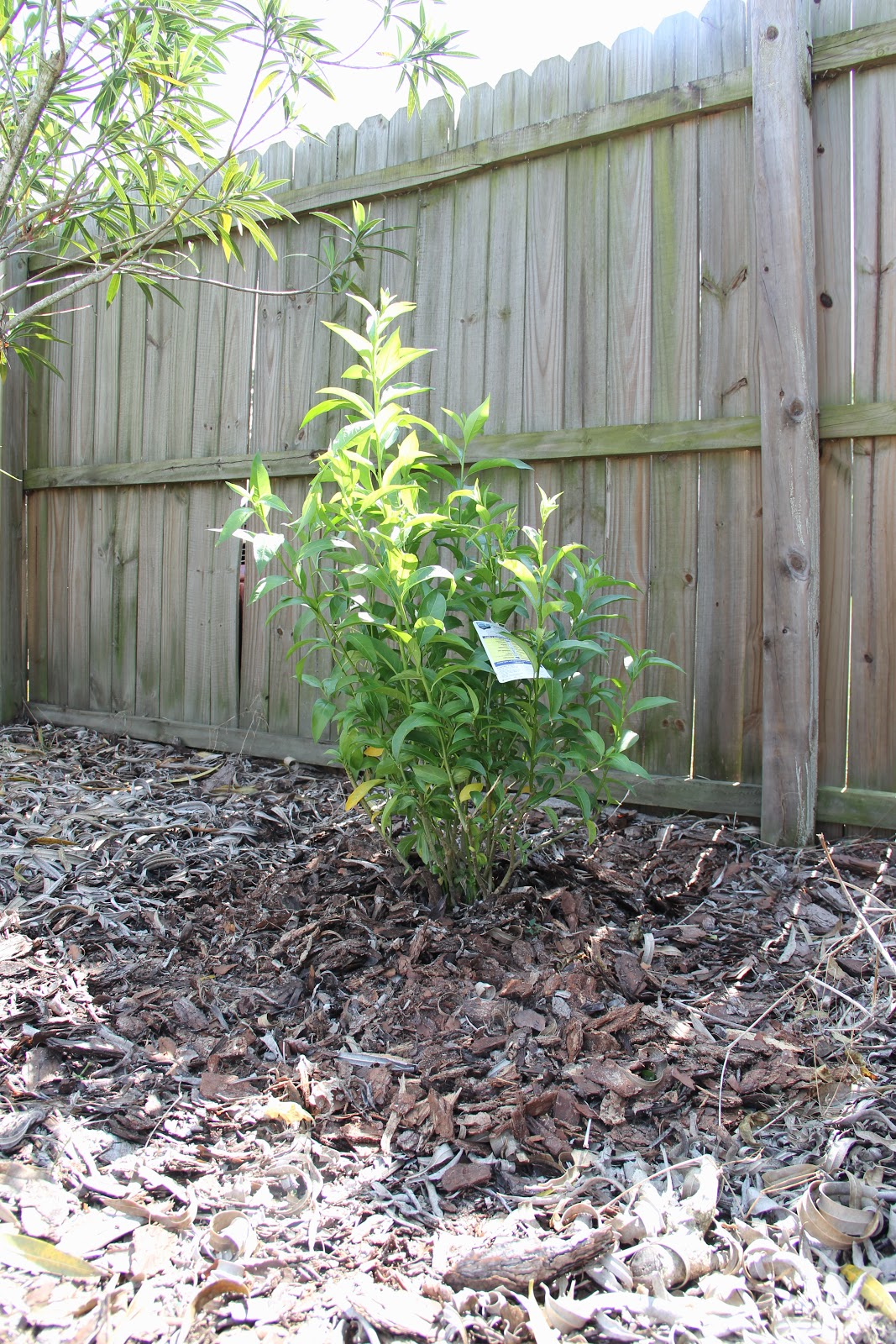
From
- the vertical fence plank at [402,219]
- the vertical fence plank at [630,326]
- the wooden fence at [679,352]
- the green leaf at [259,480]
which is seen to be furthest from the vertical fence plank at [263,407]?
the green leaf at [259,480]

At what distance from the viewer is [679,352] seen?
262cm

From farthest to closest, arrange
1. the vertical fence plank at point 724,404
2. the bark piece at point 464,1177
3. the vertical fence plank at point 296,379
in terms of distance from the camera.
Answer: the vertical fence plank at point 296,379 → the vertical fence plank at point 724,404 → the bark piece at point 464,1177

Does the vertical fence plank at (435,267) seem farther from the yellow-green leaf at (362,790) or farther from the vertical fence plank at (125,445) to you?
the yellow-green leaf at (362,790)

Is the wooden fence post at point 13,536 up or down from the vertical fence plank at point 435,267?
down

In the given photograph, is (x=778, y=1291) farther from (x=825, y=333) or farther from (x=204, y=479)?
(x=204, y=479)

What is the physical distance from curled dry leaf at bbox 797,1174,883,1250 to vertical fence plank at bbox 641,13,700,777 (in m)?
1.44

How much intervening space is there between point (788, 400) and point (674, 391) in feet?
1.22

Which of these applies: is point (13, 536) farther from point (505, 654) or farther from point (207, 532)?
point (505, 654)

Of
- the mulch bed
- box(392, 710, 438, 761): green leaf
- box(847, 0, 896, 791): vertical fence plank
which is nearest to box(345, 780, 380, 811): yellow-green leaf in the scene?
box(392, 710, 438, 761): green leaf

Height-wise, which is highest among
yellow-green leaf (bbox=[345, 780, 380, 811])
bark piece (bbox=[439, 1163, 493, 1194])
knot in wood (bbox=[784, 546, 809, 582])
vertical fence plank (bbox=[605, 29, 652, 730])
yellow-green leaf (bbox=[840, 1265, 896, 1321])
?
vertical fence plank (bbox=[605, 29, 652, 730])

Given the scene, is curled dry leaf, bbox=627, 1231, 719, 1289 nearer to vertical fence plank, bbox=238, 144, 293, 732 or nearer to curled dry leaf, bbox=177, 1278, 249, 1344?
curled dry leaf, bbox=177, 1278, 249, 1344

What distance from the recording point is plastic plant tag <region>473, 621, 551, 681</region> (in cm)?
176

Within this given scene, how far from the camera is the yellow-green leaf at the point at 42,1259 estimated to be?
1.13 m

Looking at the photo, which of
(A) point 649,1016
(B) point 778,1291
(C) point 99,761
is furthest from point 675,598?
(C) point 99,761
